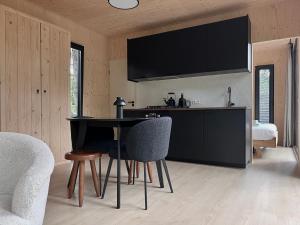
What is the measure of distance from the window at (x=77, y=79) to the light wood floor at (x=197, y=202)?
1666 mm

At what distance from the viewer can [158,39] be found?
4.36 metres

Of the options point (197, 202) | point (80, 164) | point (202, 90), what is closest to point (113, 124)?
point (80, 164)

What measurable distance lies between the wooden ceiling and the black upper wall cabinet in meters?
0.31

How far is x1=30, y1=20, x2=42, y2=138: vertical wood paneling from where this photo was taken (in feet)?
11.2

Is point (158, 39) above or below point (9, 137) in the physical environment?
above

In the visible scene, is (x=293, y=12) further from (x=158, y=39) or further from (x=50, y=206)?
(x=50, y=206)

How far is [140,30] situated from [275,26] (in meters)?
2.52

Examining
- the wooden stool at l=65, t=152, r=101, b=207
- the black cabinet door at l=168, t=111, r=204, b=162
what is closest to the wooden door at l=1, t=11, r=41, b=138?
the wooden stool at l=65, t=152, r=101, b=207

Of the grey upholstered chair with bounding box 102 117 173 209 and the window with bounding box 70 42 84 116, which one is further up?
the window with bounding box 70 42 84 116

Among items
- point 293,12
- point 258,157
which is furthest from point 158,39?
point 258,157

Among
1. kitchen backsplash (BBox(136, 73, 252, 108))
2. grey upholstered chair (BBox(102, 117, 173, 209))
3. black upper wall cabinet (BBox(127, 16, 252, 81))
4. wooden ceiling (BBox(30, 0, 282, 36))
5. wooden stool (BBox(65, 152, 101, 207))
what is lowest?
wooden stool (BBox(65, 152, 101, 207))

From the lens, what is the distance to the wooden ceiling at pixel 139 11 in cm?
375

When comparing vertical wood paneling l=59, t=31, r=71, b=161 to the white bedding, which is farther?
the white bedding

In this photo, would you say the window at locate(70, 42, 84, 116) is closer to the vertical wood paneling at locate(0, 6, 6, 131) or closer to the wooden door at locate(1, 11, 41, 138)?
the wooden door at locate(1, 11, 41, 138)
